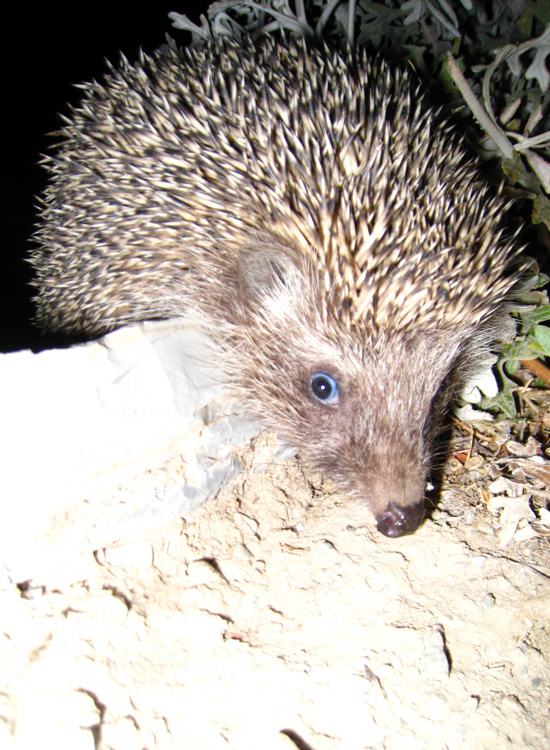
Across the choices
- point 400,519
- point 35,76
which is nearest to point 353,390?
point 400,519

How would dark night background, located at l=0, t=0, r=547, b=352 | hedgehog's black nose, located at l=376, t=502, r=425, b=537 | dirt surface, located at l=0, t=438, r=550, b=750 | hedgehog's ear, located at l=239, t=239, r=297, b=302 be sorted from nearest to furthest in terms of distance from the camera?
1. dirt surface, located at l=0, t=438, r=550, b=750
2. hedgehog's black nose, located at l=376, t=502, r=425, b=537
3. hedgehog's ear, located at l=239, t=239, r=297, b=302
4. dark night background, located at l=0, t=0, r=547, b=352

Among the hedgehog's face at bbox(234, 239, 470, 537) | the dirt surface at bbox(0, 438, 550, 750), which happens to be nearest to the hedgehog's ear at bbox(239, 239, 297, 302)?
the hedgehog's face at bbox(234, 239, 470, 537)

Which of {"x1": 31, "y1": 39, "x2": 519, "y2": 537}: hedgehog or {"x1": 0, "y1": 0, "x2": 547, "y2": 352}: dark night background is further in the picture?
{"x1": 0, "y1": 0, "x2": 547, "y2": 352}: dark night background

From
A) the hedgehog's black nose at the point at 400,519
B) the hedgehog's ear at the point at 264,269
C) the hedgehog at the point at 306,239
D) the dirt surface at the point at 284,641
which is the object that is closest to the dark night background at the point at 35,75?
the hedgehog at the point at 306,239

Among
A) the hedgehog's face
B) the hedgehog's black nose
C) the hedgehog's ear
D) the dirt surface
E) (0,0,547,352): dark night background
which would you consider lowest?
the dirt surface

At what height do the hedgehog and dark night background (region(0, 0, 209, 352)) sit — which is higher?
dark night background (region(0, 0, 209, 352))

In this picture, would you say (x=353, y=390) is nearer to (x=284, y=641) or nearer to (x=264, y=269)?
(x=264, y=269)

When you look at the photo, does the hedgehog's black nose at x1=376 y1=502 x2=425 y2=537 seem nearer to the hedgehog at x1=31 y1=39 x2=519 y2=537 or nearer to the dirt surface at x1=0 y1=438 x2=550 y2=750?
the hedgehog at x1=31 y1=39 x2=519 y2=537
